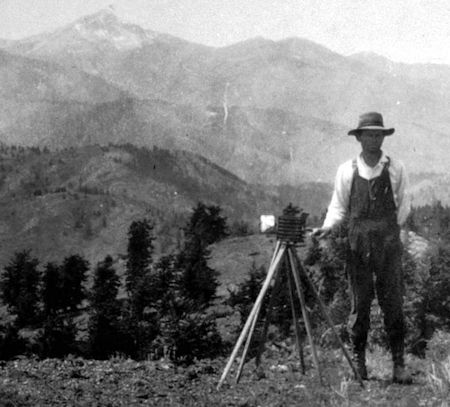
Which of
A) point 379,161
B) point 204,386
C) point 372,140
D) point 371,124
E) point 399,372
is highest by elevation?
point 371,124

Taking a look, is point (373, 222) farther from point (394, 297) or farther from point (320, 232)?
point (394, 297)

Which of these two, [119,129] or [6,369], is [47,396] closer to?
[6,369]

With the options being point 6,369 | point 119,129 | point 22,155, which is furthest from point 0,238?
point 119,129

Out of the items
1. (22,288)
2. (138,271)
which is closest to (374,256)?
(138,271)

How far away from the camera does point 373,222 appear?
17.6 ft

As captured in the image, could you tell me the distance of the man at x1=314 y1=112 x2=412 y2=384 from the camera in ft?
17.6

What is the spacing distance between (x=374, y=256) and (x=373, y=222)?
0.29 m

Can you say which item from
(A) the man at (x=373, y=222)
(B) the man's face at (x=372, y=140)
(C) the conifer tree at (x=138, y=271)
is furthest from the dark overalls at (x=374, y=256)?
(C) the conifer tree at (x=138, y=271)

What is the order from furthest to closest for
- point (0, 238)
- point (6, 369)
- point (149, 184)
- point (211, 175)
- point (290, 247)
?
point (211, 175) → point (149, 184) → point (0, 238) → point (6, 369) → point (290, 247)

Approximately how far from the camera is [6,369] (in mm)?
6637

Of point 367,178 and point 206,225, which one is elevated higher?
point 367,178

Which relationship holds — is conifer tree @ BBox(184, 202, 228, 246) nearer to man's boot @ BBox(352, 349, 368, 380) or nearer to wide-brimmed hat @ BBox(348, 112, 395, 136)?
man's boot @ BBox(352, 349, 368, 380)

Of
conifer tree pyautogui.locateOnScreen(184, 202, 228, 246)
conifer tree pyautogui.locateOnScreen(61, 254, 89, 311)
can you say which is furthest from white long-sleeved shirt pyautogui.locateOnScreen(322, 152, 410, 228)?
conifer tree pyautogui.locateOnScreen(184, 202, 228, 246)

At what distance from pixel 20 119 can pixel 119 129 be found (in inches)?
1044
